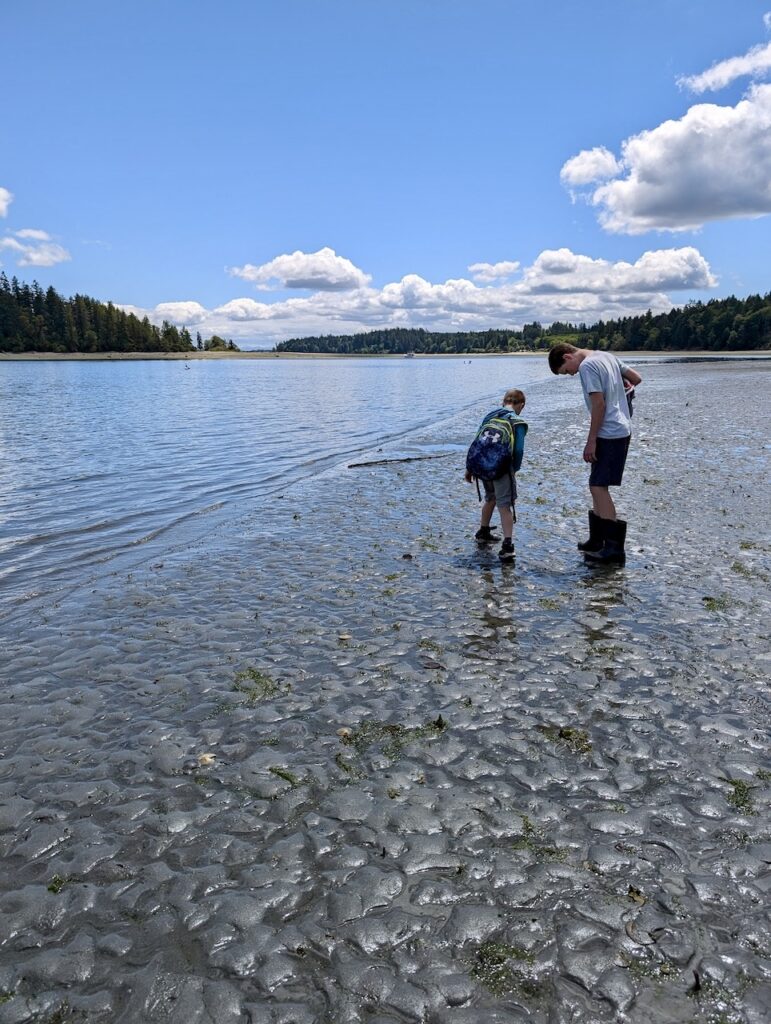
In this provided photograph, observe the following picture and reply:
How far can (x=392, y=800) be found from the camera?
15.1 ft

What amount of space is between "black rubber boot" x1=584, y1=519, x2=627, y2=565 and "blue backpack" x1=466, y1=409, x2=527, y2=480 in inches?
69.8

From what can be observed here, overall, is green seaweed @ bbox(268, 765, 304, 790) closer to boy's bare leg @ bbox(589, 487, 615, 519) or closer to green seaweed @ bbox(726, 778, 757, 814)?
green seaweed @ bbox(726, 778, 757, 814)

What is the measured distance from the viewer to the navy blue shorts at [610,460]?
31.6 ft

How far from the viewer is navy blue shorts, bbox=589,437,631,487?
31.6 ft

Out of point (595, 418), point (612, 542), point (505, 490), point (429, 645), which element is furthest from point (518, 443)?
point (429, 645)

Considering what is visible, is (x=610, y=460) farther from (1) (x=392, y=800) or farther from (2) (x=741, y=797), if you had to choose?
(1) (x=392, y=800)

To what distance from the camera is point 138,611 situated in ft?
28.2

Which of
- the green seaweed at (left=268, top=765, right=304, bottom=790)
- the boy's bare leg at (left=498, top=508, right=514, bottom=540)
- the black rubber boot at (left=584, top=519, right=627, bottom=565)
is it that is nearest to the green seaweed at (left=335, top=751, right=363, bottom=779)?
the green seaweed at (left=268, top=765, right=304, bottom=790)

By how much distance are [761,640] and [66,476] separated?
19936 millimetres

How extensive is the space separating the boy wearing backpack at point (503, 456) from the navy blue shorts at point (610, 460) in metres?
1.23

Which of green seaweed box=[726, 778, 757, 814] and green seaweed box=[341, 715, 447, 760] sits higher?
green seaweed box=[726, 778, 757, 814]

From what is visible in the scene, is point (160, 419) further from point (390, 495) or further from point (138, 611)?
point (138, 611)

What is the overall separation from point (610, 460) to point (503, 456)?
5.53 feet

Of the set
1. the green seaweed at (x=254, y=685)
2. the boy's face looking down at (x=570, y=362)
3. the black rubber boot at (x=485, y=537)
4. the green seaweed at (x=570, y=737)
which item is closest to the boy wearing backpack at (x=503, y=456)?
the black rubber boot at (x=485, y=537)
